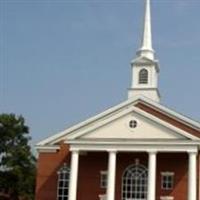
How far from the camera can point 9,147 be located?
64188 mm

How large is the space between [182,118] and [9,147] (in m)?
27.7

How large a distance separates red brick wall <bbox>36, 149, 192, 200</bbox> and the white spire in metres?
8.11

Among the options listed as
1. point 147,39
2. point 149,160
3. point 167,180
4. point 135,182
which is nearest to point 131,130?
point 149,160

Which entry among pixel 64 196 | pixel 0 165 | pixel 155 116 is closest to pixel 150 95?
pixel 155 116

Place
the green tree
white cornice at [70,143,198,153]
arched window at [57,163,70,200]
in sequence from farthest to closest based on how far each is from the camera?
the green tree
arched window at [57,163,70,200]
white cornice at [70,143,198,153]

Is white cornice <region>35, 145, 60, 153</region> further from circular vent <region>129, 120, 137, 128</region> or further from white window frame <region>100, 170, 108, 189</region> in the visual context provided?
circular vent <region>129, 120, 137, 128</region>

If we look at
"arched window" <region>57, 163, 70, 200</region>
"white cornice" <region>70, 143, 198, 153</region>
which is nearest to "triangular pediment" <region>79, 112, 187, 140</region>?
"white cornice" <region>70, 143, 198, 153</region>

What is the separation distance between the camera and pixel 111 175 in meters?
38.8

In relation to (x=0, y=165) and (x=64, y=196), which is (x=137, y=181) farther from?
(x=0, y=165)

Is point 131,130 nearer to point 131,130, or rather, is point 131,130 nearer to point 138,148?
point 131,130

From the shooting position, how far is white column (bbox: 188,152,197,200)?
37.7 meters

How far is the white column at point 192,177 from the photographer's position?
37656 mm

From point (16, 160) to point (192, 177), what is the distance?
28312mm

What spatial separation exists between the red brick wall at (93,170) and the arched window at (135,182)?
33cm
